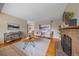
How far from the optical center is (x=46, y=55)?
1.85 metres

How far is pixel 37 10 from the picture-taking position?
1.85m

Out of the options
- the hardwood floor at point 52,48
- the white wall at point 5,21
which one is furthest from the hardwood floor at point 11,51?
the hardwood floor at point 52,48

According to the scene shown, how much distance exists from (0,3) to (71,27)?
0.92 m

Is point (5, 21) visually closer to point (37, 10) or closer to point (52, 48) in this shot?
point (37, 10)

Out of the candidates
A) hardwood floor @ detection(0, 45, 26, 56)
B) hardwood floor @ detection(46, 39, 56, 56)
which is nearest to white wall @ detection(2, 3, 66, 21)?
hardwood floor @ detection(46, 39, 56, 56)

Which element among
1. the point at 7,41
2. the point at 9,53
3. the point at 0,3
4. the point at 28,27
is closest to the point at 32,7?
the point at 28,27

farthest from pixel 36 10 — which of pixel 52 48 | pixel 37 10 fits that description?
pixel 52 48

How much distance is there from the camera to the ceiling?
1.82 meters

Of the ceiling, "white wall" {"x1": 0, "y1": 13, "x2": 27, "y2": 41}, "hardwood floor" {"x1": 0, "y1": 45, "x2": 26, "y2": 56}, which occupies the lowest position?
"hardwood floor" {"x1": 0, "y1": 45, "x2": 26, "y2": 56}

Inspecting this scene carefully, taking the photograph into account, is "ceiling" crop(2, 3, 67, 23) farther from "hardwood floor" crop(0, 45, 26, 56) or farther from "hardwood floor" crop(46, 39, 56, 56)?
"hardwood floor" crop(0, 45, 26, 56)

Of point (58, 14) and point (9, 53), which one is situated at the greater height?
→ point (58, 14)

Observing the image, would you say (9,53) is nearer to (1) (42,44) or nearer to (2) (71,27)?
(1) (42,44)

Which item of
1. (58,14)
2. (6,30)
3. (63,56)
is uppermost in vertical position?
(58,14)

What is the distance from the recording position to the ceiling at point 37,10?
182 cm
